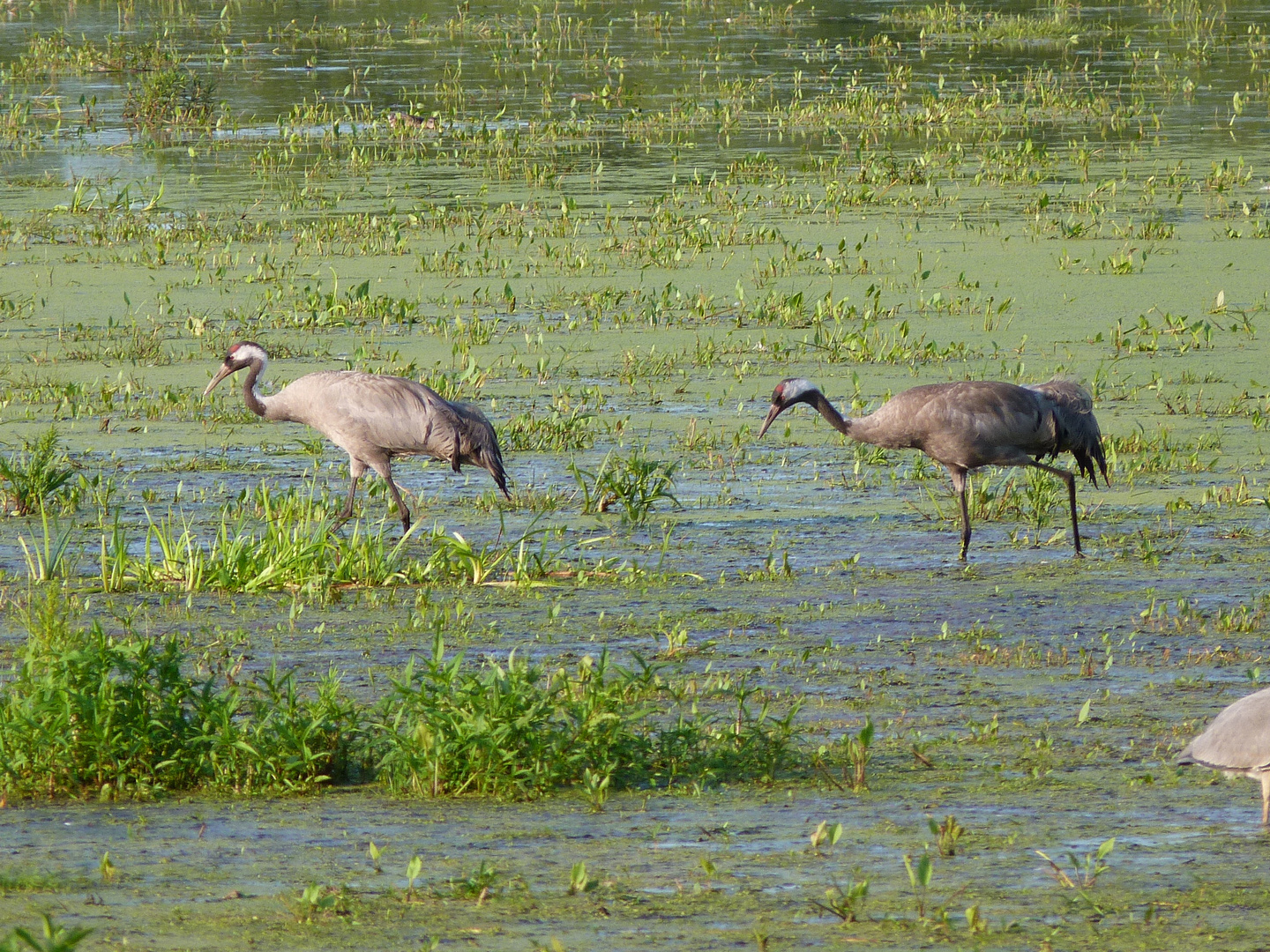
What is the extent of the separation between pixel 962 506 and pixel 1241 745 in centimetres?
359

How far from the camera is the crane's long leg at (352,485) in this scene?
8.49 metres

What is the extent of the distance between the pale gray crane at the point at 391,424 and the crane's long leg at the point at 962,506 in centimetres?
203

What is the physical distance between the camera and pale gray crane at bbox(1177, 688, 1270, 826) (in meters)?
4.61

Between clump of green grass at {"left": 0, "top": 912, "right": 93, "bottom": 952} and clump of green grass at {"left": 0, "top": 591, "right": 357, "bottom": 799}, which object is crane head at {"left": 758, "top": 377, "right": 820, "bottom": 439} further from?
clump of green grass at {"left": 0, "top": 912, "right": 93, "bottom": 952}

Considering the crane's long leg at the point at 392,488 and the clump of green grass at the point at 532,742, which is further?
the crane's long leg at the point at 392,488

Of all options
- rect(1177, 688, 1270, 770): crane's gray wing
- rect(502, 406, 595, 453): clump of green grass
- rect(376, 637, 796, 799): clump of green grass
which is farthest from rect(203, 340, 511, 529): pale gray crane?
rect(1177, 688, 1270, 770): crane's gray wing

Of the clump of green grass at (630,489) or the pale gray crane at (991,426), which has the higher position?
the pale gray crane at (991,426)

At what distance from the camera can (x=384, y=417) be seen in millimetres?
8680

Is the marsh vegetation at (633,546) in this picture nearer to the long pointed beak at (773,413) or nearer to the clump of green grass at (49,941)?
the clump of green grass at (49,941)

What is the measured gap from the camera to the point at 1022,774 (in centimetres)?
515

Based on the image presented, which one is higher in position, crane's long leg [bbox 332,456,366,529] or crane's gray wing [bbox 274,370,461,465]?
crane's gray wing [bbox 274,370,461,465]

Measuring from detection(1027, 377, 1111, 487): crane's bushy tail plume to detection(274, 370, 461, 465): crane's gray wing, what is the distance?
2691 millimetres

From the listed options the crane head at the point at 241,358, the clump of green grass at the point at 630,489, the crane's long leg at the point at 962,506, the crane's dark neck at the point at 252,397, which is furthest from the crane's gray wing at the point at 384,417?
the crane's long leg at the point at 962,506

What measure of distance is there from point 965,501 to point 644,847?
410 centimetres
